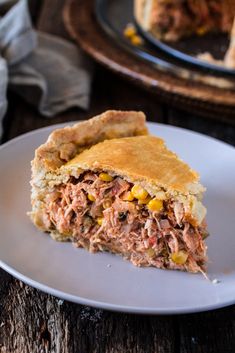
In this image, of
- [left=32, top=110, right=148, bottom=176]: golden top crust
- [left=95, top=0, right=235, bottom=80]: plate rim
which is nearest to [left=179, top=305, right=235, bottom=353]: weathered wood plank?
[left=32, top=110, right=148, bottom=176]: golden top crust

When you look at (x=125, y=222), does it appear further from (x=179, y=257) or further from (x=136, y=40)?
(x=136, y=40)

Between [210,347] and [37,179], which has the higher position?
[37,179]

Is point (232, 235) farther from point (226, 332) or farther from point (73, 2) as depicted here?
point (73, 2)

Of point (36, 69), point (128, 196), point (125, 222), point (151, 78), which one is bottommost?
point (36, 69)

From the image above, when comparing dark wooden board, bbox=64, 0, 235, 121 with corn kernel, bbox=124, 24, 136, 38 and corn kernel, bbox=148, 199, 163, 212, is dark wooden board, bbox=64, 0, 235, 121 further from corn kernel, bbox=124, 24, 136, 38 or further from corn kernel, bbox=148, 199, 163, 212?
corn kernel, bbox=148, 199, 163, 212

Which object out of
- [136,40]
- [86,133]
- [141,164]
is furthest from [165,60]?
[141,164]

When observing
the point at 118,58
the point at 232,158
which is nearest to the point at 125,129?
the point at 232,158
